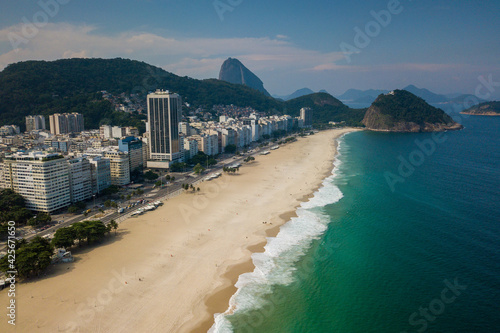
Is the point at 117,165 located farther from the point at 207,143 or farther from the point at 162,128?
the point at 207,143

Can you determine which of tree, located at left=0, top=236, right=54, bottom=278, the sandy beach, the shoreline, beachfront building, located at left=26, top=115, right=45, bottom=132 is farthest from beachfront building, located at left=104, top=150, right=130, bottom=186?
beachfront building, located at left=26, top=115, right=45, bottom=132

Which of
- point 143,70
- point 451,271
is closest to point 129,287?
point 451,271

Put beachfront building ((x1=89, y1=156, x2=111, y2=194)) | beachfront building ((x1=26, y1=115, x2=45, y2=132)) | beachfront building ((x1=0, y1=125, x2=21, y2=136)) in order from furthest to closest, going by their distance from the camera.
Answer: beachfront building ((x1=26, y1=115, x2=45, y2=132)) → beachfront building ((x1=0, y1=125, x2=21, y2=136)) → beachfront building ((x1=89, y1=156, x2=111, y2=194))

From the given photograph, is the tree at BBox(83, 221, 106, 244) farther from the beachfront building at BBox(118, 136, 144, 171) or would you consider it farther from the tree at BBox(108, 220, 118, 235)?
the beachfront building at BBox(118, 136, 144, 171)

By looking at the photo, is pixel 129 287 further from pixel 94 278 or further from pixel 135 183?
pixel 135 183

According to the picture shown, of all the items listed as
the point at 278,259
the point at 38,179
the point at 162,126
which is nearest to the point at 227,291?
the point at 278,259

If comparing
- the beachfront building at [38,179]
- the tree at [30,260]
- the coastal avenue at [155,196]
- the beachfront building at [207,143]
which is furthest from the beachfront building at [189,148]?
the tree at [30,260]

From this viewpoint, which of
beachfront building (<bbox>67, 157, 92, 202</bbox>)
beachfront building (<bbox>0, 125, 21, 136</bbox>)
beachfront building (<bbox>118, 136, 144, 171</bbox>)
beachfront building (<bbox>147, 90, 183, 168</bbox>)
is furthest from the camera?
beachfront building (<bbox>0, 125, 21, 136</bbox>)
